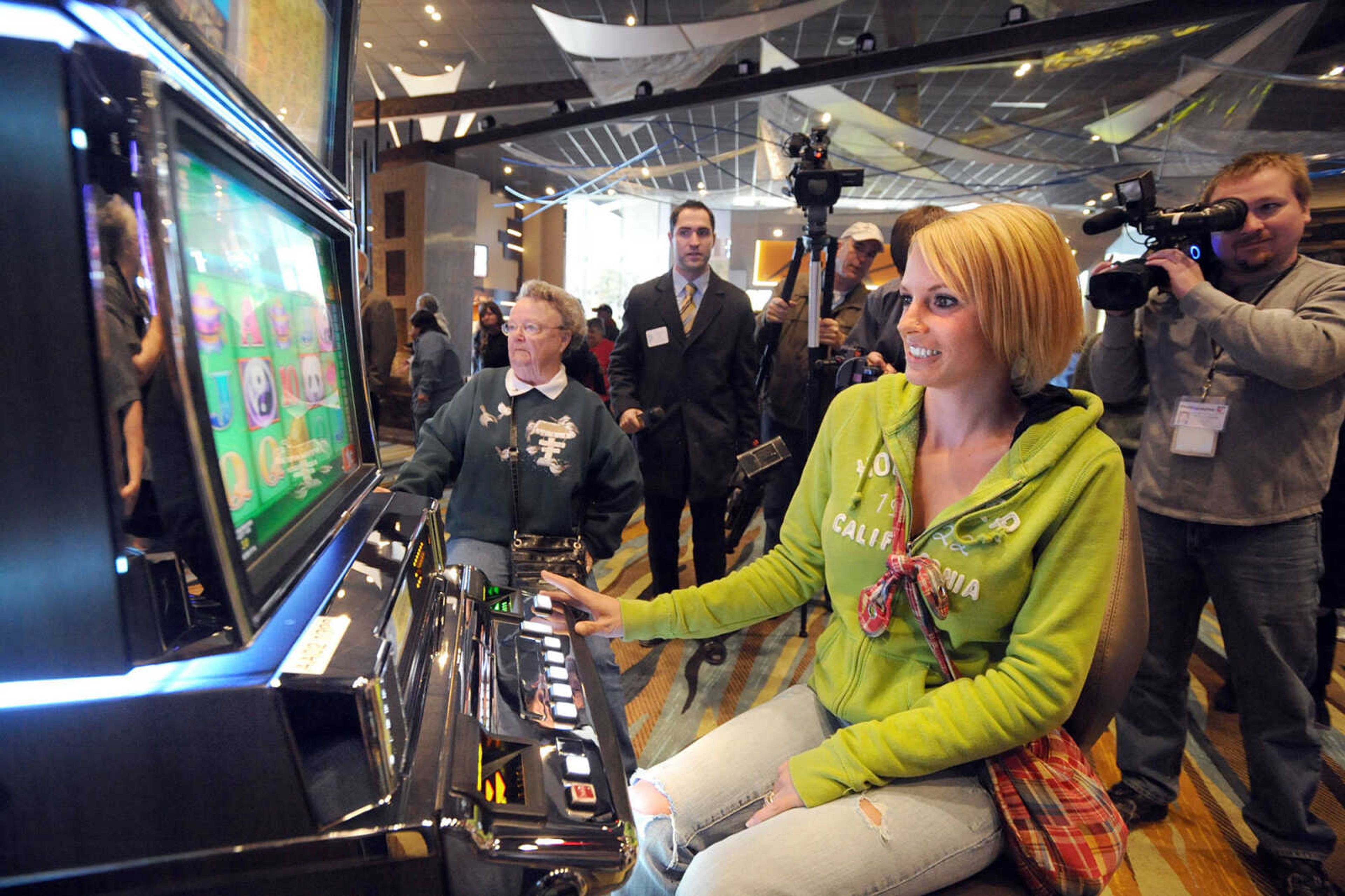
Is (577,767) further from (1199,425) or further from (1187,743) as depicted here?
(1187,743)

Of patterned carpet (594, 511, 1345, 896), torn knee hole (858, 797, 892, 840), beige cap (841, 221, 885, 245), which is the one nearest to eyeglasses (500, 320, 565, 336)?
patterned carpet (594, 511, 1345, 896)

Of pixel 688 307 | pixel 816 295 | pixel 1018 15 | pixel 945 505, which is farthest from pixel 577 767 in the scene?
pixel 1018 15

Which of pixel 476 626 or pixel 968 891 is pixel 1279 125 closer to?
pixel 968 891

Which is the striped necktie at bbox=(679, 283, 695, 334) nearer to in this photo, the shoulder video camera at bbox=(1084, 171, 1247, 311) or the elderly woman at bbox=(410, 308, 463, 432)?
the shoulder video camera at bbox=(1084, 171, 1247, 311)

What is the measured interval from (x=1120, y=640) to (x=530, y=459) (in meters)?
1.42

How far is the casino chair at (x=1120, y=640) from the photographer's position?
3.20ft

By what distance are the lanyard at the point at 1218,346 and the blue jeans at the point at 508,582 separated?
1.57 meters

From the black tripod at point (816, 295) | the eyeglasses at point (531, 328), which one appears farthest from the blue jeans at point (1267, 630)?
the eyeglasses at point (531, 328)

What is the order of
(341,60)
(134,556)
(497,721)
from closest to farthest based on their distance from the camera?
(134,556), (497,721), (341,60)

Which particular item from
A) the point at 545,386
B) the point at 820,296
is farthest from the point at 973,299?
the point at 820,296

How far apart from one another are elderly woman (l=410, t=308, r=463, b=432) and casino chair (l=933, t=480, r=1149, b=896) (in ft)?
14.3

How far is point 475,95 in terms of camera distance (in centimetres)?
688

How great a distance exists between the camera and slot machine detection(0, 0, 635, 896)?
1.53 feet

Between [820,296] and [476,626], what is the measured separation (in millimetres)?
2082
